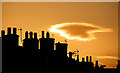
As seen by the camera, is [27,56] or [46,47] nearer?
[27,56]

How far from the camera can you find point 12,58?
11.7 metres

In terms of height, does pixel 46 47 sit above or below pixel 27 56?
above


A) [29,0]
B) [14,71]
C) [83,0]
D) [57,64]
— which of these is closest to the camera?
[14,71]

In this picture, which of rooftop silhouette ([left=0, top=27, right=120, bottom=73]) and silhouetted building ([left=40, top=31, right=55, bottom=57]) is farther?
silhouetted building ([left=40, top=31, right=55, bottom=57])

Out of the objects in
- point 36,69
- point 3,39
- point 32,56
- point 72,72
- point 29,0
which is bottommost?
point 72,72

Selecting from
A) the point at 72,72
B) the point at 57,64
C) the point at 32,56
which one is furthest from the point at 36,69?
the point at 72,72

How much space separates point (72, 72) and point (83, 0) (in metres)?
6.43

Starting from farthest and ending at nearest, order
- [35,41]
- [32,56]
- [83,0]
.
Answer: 1. [83,0]
2. [35,41]
3. [32,56]

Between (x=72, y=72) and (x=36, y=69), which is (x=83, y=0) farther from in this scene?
(x=36, y=69)

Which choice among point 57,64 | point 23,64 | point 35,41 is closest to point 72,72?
point 57,64

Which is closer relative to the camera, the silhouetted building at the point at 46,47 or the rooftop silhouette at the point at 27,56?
the rooftop silhouette at the point at 27,56

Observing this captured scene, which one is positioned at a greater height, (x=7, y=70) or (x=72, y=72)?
(x=7, y=70)

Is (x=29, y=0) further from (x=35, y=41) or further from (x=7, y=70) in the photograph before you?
(x=7, y=70)

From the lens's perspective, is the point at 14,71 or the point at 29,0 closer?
the point at 14,71
